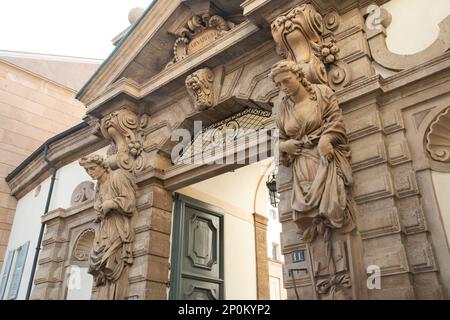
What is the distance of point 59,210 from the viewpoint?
8.04 meters

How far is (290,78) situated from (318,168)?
934 mm

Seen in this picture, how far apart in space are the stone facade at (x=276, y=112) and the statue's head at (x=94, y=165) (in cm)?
26

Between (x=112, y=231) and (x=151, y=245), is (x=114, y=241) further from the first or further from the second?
(x=151, y=245)

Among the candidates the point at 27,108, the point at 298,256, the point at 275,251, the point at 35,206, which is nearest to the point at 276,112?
the point at 298,256

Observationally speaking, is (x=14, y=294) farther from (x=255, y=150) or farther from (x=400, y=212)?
(x=400, y=212)

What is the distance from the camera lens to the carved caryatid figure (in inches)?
226

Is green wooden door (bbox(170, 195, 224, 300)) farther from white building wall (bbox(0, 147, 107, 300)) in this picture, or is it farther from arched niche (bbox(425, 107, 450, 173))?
arched niche (bbox(425, 107, 450, 173))

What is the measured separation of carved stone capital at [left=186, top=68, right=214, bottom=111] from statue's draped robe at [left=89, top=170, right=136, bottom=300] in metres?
1.52

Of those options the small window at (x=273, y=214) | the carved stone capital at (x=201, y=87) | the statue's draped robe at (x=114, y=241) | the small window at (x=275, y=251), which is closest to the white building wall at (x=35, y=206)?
the statue's draped robe at (x=114, y=241)

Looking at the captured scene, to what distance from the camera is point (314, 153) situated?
4180mm

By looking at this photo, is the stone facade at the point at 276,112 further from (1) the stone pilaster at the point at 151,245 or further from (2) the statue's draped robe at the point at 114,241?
(2) the statue's draped robe at the point at 114,241

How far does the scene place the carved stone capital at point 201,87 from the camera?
590 cm
